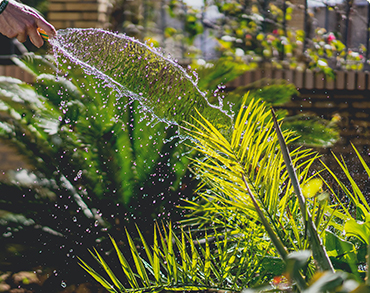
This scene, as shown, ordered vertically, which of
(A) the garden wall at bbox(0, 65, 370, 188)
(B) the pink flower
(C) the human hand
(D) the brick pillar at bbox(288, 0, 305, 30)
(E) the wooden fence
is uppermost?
(C) the human hand

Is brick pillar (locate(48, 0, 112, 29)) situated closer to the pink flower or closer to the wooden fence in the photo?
the wooden fence

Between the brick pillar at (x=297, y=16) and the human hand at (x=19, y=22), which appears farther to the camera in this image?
the brick pillar at (x=297, y=16)

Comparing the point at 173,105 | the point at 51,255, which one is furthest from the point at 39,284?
the point at 173,105

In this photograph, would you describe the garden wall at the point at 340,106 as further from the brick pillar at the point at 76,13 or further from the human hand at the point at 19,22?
the human hand at the point at 19,22

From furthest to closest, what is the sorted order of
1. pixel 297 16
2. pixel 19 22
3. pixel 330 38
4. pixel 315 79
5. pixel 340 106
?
pixel 297 16 → pixel 330 38 → pixel 340 106 → pixel 315 79 → pixel 19 22

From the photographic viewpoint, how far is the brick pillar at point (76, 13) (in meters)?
3.67

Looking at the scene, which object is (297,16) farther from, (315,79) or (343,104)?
(343,104)

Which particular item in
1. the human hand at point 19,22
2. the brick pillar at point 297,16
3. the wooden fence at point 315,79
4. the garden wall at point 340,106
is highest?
the human hand at point 19,22

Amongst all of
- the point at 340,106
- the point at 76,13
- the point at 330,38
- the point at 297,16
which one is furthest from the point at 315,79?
the point at 76,13

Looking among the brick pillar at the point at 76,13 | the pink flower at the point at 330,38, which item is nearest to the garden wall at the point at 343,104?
the pink flower at the point at 330,38

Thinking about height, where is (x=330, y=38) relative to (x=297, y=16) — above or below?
below

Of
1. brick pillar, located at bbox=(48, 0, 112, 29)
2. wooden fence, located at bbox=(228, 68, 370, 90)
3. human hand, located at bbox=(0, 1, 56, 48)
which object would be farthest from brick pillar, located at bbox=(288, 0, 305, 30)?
human hand, located at bbox=(0, 1, 56, 48)

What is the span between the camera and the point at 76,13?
12.2 feet

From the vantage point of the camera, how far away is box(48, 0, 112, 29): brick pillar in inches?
145
